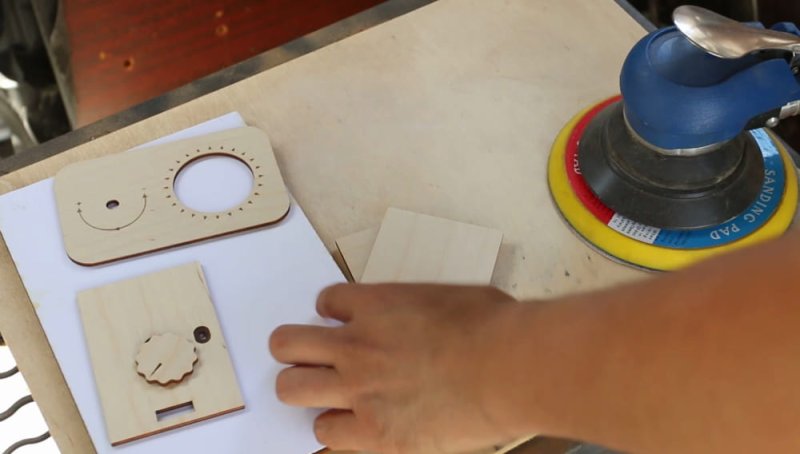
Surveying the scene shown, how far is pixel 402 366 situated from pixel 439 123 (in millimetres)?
351

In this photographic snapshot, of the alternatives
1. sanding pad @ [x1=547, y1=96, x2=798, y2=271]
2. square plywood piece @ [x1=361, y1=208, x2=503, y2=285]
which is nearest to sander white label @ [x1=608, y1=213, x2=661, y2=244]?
sanding pad @ [x1=547, y1=96, x2=798, y2=271]

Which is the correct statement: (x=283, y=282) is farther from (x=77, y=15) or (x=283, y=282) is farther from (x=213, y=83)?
(x=77, y=15)

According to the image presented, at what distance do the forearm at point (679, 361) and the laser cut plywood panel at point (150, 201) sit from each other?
0.35 m

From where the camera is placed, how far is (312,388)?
65 centimetres

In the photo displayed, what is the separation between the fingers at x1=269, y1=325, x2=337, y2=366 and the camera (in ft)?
2.15

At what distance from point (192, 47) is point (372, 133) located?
63cm

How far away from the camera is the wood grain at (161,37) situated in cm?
133

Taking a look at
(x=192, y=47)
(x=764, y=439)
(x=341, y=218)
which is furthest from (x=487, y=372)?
(x=192, y=47)

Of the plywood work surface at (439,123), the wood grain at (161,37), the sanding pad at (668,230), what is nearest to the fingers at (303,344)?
the plywood work surface at (439,123)

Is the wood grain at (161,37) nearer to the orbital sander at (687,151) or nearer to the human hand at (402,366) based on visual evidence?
the orbital sander at (687,151)

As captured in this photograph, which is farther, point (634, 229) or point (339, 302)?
point (634, 229)

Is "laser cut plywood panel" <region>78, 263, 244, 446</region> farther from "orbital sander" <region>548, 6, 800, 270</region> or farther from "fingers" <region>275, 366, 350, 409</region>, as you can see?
"orbital sander" <region>548, 6, 800, 270</region>

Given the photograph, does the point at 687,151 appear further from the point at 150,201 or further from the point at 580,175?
the point at 150,201

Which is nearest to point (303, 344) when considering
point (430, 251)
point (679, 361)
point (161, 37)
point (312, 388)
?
point (312, 388)
